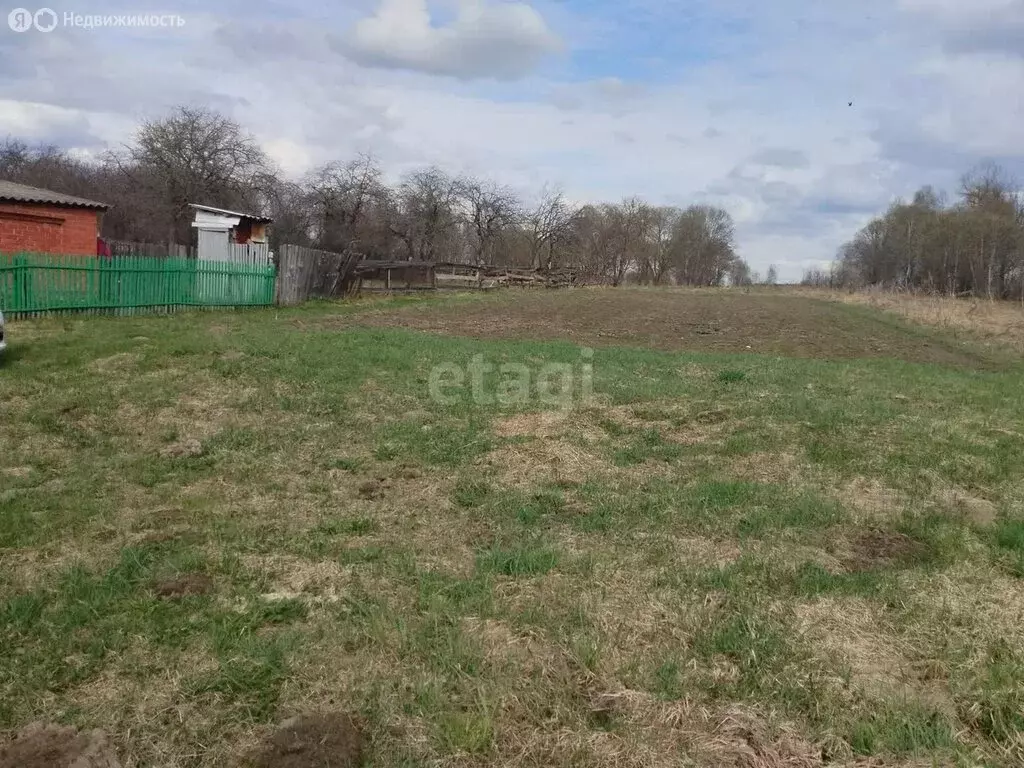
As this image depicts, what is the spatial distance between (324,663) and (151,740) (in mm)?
699

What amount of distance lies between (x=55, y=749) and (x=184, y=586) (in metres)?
1.28

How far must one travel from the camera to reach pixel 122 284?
1616 cm

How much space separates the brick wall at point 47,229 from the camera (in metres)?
17.8

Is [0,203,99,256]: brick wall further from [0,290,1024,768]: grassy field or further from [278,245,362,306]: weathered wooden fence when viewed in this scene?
[0,290,1024,768]: grassy field

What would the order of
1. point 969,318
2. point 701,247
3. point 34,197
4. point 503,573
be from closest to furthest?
point 503,573
point 34,197
point 969,318
point 701,247

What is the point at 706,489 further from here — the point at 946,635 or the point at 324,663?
the point at 324,663

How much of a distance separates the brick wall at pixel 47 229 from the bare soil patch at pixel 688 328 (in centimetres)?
735

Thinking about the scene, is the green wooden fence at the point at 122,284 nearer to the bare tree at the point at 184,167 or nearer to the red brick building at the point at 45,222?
the red brick building at the point at 45,222

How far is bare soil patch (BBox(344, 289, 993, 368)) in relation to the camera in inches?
638

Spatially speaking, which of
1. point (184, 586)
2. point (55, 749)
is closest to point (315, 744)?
point (55, 749)

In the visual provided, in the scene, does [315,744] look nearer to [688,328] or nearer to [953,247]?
[688,328]

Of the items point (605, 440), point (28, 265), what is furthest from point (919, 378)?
point (28, 265)

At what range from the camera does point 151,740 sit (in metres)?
2.71

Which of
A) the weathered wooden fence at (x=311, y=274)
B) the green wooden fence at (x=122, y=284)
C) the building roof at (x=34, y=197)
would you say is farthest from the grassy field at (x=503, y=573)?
the weathered wooden fence at (x=311, y=274)
